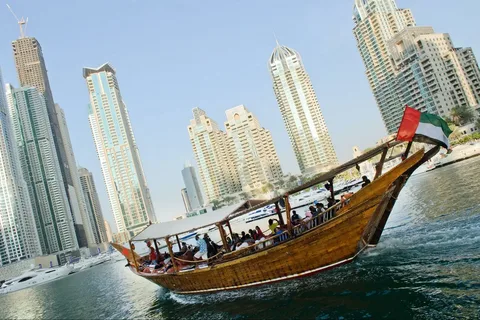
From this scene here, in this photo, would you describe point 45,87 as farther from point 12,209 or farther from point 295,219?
Answer: point 295,219

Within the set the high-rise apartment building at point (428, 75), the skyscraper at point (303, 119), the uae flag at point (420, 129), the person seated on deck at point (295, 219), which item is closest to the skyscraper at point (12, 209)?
the skyscraper at point (303, 119)

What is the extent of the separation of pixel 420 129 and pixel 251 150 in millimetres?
137949

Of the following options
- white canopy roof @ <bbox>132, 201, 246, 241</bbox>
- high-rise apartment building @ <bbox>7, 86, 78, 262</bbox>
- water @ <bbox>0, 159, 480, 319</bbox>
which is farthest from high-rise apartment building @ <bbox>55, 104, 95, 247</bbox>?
water @ <bbox>0, 159, 480, 319</bbox>

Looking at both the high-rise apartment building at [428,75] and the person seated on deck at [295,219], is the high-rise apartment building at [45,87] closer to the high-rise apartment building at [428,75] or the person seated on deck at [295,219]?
the high-rise apartment building at [428,75]

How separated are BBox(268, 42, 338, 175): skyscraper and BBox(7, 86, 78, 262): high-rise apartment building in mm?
112313

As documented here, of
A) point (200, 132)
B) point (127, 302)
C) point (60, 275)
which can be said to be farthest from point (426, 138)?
point (200, 132)

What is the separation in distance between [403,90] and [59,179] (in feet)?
502

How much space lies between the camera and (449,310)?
693 centimetres

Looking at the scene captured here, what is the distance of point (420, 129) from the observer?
9.34 m

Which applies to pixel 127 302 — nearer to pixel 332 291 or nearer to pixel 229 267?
pixel 229 267

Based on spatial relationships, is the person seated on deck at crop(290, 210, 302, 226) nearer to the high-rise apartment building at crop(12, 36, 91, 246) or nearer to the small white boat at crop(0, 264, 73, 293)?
the small white boat at crop(0, 264, 73, 293)

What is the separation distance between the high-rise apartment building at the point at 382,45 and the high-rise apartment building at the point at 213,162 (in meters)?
69.7

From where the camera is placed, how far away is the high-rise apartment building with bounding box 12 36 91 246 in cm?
17088

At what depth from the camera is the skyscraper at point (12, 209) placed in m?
114
